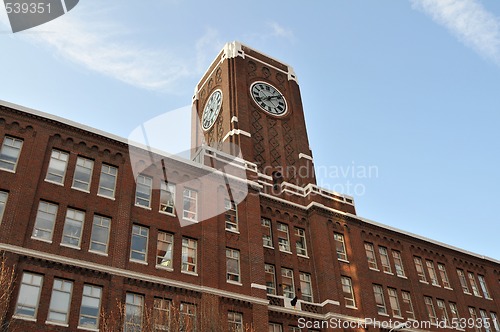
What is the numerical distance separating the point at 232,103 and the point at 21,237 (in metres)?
24.8

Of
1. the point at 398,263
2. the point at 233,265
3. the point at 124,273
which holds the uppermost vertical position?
the point at 398,263

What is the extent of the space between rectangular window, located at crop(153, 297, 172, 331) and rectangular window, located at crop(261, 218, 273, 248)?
10064 millimetres

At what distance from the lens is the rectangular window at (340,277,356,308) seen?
39.7 metres

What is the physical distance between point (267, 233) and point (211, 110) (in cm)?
1878

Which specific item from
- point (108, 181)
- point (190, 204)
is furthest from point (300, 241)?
point (108, 181)

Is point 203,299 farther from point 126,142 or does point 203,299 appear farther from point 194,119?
point 194,119

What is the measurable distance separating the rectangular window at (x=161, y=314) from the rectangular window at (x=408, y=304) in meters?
20.1

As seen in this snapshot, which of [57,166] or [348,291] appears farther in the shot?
[348,291]

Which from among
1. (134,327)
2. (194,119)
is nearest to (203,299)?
(134,327)

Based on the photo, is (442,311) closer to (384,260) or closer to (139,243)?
(384,260)

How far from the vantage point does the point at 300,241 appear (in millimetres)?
41625

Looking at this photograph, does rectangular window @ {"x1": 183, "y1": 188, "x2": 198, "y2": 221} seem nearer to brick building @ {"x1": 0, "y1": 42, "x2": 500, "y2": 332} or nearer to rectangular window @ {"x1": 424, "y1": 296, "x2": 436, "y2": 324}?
brick building @ {"x1": 0, "y1": 42, "x2": 500, "y2": 332}

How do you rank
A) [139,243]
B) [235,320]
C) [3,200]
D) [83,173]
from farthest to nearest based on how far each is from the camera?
[83,173]
[235,320]
[139,243]
[3,200]

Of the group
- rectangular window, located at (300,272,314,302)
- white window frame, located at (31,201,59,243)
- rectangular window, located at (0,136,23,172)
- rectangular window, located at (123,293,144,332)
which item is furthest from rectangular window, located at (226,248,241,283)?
rectangular window, located at (0,136,23,172)
